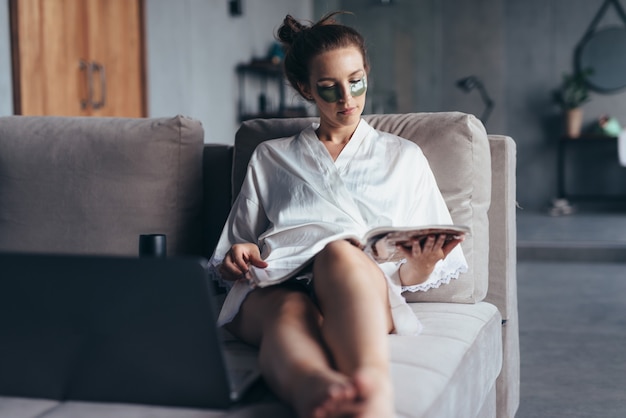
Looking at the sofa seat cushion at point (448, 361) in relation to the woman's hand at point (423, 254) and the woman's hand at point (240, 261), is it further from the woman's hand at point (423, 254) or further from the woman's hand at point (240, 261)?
the woman's hand at point (240, 261)

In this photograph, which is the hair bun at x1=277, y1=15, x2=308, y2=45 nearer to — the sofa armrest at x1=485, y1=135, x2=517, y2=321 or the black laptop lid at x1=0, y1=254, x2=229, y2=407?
the sofa armrest at x1=485, y1=135, x2=517, y2=321

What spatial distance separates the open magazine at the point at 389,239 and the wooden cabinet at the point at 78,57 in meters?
2.75

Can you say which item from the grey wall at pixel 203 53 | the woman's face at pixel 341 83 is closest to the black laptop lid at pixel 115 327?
the woman's face at pixel 341 83

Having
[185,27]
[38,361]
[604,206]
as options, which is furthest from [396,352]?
[604,206]

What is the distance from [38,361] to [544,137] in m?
7.17

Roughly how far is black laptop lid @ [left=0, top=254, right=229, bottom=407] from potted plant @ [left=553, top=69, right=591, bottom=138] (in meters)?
6.81

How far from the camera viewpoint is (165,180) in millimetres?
2051

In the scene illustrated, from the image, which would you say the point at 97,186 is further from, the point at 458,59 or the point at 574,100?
the point at 574,100

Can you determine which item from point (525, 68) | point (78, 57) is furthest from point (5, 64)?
point (525, 68)

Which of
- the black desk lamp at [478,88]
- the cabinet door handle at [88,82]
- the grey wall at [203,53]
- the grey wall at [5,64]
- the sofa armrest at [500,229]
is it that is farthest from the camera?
the black desk lamp at [478,88]

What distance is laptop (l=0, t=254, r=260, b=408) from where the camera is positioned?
1.08 m

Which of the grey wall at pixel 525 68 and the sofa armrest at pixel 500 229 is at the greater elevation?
the grey wall at pixel 525 68

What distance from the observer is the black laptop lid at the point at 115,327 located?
1.07 metres

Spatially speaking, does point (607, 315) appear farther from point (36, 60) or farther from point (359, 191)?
point (36, 60)
